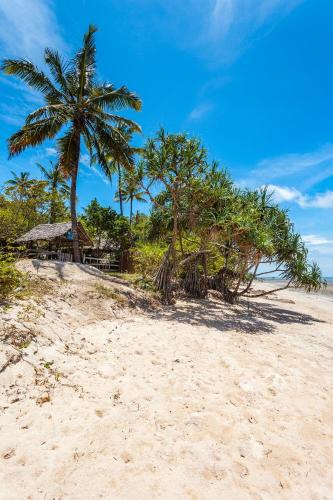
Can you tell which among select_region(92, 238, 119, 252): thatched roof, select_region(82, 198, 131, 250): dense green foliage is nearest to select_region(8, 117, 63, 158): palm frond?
select_region(82, 198, 131, 250): dense green foliage

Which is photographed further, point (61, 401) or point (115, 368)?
point (115, 368)

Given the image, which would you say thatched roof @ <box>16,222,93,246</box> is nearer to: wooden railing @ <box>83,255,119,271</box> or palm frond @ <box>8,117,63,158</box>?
wooden railing @ <box>83,255,119,271</box>

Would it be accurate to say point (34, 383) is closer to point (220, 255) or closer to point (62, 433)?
point (62, 433)

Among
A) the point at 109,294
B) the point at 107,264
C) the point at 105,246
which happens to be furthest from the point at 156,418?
the point at 105,246

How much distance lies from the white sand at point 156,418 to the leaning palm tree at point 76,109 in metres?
9.85

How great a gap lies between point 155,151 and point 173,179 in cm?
136

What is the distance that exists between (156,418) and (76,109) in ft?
49.8

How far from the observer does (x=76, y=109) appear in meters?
14.1

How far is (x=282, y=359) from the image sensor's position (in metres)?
5.68

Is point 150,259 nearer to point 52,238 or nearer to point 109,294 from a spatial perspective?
point 109,294

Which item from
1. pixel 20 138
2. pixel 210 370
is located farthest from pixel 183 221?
pixel 210 370

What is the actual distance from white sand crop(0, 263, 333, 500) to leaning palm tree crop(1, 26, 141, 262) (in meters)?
9.85

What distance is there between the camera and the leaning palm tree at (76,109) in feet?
43.3

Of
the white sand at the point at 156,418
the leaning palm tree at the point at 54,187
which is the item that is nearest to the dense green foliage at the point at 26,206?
the leaning palm tree at the point at 54,187
